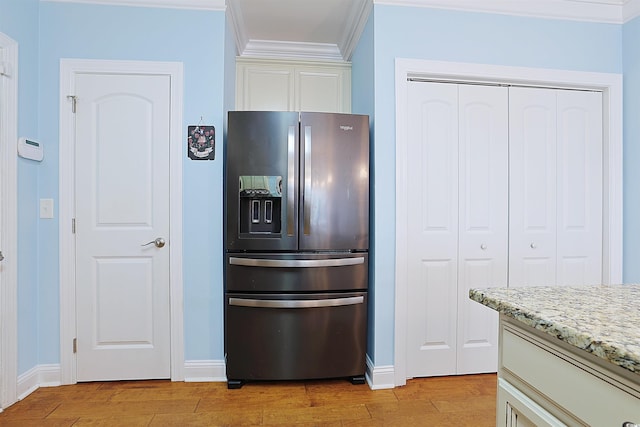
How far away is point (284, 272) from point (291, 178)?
1.92 feet

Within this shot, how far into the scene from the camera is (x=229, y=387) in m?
2.17

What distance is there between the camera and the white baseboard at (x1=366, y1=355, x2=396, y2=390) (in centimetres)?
219

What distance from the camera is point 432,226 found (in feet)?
7.55

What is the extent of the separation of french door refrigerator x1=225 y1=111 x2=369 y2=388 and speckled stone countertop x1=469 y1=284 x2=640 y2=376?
1.24 meters

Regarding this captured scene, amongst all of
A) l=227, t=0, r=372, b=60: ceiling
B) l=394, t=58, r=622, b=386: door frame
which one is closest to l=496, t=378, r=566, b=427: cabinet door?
l=394, t=58, r=622, b=386: door frame

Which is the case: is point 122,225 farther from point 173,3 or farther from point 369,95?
point 369,95

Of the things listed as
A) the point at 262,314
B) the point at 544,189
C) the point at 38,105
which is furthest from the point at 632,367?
the point at 38,105

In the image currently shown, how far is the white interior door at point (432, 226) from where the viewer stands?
2.28m

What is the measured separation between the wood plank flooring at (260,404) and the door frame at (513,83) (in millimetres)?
282

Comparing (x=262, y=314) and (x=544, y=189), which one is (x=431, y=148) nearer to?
(x=544, y=189)

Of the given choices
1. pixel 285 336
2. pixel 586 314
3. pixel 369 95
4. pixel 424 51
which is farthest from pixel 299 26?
pixel 586 314

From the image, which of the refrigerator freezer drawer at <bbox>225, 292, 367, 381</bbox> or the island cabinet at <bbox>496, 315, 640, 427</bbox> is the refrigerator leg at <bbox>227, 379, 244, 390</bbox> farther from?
the island cabinet at <bbox>496, 315, 640, 427</bbox>

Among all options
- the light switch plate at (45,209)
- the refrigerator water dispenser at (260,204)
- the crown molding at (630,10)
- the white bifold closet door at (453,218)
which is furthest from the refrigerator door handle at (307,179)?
the crown molding at (630,10)

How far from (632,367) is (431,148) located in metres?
1.89
